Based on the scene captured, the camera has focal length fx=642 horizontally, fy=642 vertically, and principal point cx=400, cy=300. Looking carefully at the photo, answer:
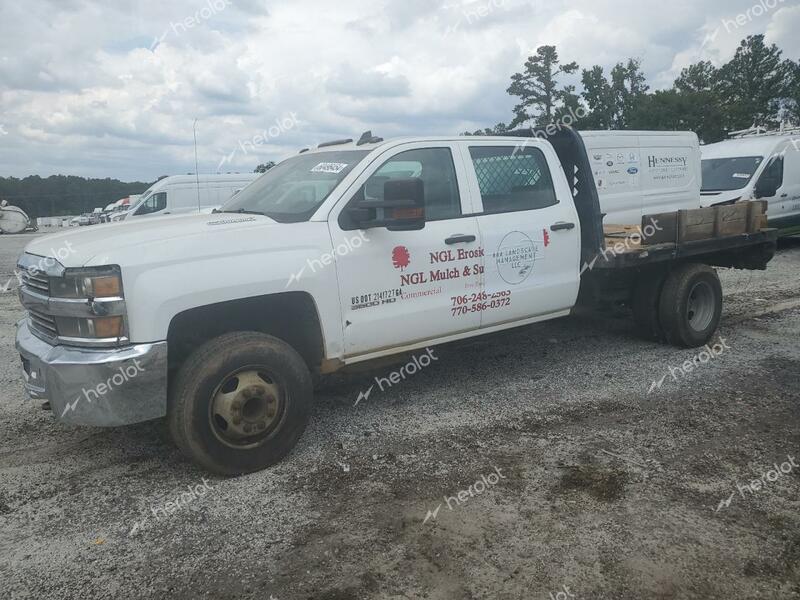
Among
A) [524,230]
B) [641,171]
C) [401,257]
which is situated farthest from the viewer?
[641,171]

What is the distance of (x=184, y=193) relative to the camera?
1842 centimetres

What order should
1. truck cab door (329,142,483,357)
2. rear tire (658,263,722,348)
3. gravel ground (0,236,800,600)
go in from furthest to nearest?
rear tire (658,263,722,348), truck cab door (329,142,483,357), gravel ground (0,236,800,600)

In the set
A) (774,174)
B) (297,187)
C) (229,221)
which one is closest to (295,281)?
(229,221)

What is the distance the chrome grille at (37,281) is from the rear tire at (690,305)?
5163 mm

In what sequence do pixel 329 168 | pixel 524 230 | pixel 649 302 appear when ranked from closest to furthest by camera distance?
1. pixel 329 168
2. pixel 524 230
3. pixel 649 302

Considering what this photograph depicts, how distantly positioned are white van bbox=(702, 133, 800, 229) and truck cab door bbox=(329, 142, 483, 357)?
8.99m

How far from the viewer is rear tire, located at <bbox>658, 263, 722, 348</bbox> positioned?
240 inches

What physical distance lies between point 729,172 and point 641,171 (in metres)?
6.18

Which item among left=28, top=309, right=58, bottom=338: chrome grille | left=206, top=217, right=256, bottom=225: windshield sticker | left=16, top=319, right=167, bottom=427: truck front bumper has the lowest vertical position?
left=16, top=319, right=167, bottom=427: truck front bumper

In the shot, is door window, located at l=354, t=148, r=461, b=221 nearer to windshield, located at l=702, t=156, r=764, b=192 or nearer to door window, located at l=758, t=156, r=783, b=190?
door window, located at l=758, t=156, r=783, b=190

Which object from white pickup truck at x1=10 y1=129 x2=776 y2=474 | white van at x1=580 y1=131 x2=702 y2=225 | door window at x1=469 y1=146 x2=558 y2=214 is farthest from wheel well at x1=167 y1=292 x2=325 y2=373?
white van at x1=580 y1=131 x2=702 y2=225

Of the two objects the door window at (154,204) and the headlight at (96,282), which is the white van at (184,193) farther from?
the headlight at (96,282)

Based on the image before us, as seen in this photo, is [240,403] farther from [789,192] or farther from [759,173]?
[789,192]

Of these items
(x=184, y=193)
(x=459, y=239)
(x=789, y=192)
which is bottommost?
(x=459, y=239)
